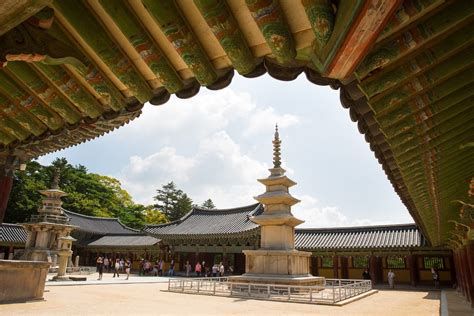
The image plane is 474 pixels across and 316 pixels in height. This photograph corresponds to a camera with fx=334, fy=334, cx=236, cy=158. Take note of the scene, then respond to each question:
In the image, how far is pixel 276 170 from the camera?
2212 centimetres

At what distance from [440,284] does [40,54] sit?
2906 cm

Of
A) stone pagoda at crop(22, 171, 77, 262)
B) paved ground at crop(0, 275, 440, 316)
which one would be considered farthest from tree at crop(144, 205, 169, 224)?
paved ground at crop(0, 275, 440, 316)

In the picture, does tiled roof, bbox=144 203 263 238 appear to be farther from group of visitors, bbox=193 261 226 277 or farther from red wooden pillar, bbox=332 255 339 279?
red wooden pillar, bbox=332 255 339 279

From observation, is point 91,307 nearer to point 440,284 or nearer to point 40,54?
point 40,54

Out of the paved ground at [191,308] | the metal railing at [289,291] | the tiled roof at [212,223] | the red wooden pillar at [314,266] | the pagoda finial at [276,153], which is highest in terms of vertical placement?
the pagoda finial at [276,153]

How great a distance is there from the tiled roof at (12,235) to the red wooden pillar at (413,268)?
3852cm

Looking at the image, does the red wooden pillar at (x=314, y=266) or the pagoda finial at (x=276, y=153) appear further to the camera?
the red wooden pillar at (x=314, y=266)

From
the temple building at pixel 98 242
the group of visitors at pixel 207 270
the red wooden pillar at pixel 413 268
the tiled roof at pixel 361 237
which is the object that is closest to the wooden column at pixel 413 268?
the red wooden pillar at pixel 413 268

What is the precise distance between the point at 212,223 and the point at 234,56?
33.2 m

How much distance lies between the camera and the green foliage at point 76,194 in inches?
1868

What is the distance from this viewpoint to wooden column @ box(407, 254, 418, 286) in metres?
24.6

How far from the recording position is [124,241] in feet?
136

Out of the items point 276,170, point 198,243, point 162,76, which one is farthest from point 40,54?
point 198,243

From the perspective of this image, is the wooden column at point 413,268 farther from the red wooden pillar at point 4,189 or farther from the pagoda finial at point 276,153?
the red wooden pillar at point 4,189
